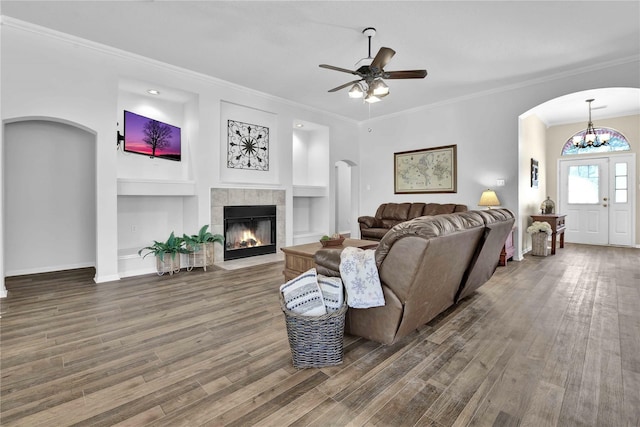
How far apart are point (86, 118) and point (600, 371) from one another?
5.61 m

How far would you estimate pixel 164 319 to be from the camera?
2781mm

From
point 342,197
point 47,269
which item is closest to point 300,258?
point 47,269

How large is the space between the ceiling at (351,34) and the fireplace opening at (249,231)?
7.45 feet

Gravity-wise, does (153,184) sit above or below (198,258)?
above

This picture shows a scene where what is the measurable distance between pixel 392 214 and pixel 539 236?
8.87 ft

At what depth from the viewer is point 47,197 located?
4.39 metres

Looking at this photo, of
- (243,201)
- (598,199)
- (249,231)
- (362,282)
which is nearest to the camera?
(362,282)

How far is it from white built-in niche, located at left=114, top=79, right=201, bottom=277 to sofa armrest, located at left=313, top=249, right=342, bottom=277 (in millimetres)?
3297

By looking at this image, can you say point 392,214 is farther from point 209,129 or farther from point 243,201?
point 209,129

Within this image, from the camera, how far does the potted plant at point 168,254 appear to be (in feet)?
14.3

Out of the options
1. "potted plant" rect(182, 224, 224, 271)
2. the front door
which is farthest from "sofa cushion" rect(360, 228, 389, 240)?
the front door

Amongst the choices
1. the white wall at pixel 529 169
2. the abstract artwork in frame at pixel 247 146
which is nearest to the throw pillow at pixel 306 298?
the abstract artwork in frame at pixel 247 146

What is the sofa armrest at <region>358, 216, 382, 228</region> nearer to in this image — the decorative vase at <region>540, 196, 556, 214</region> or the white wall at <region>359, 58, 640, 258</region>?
the white wall at <region>359, 58, 640, 258</region>

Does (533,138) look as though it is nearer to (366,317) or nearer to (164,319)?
(366,317)
